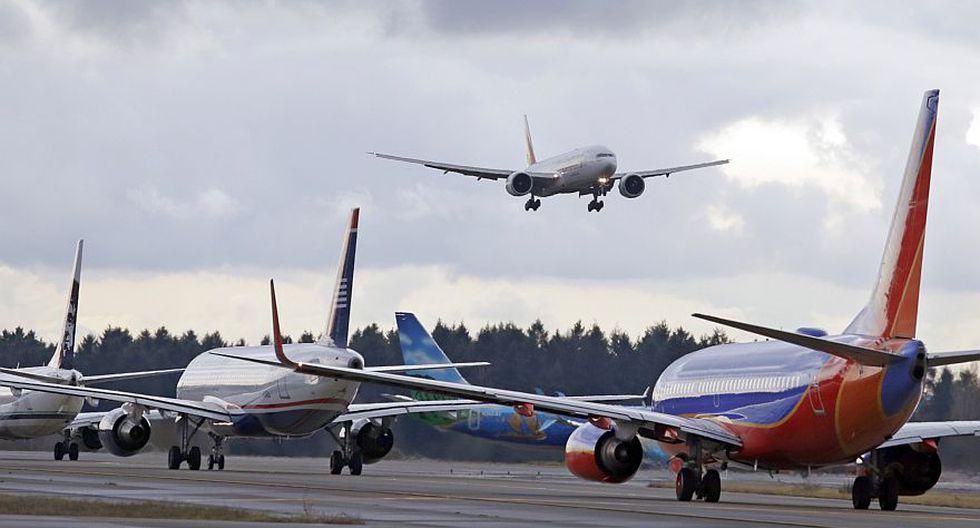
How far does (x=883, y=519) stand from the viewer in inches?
1236

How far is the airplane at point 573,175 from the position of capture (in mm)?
70500

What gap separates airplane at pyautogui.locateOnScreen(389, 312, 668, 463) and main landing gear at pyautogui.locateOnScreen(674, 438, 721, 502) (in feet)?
109

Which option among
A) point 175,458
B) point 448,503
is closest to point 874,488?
point 448,503

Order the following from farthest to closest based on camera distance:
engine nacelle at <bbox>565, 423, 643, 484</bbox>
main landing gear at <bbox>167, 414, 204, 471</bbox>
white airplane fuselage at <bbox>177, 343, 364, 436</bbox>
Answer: main landing gear at <bbox>167, 414, 204, 471</bbox> → white airplane fuselage at <bbox>177, 343, 364, 436</bbox> → engine nacelle at <bbox>565, 423, 643, 484</bbox>

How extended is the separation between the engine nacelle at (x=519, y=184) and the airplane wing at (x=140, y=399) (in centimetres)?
1565

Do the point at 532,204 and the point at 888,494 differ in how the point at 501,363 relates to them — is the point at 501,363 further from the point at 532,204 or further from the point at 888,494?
the point at 888,494

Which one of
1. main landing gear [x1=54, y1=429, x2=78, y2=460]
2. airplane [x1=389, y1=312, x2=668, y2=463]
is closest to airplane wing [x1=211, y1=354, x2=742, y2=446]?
airplane [x1=389, y1=312, x2=668, y2=463]

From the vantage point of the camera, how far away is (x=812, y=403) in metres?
35.7

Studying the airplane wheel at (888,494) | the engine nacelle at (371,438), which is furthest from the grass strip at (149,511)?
the engine nacelle at (371,438)

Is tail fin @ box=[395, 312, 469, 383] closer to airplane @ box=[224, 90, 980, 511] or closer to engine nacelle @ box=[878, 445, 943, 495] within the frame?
airplane @ box=[224, 90, 980, 511]

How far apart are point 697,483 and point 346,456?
22871 mm

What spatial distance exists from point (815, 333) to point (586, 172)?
1345 inches

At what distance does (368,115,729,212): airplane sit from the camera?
70.5m

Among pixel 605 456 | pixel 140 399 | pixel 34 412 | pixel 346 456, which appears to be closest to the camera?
pixel 605 456
